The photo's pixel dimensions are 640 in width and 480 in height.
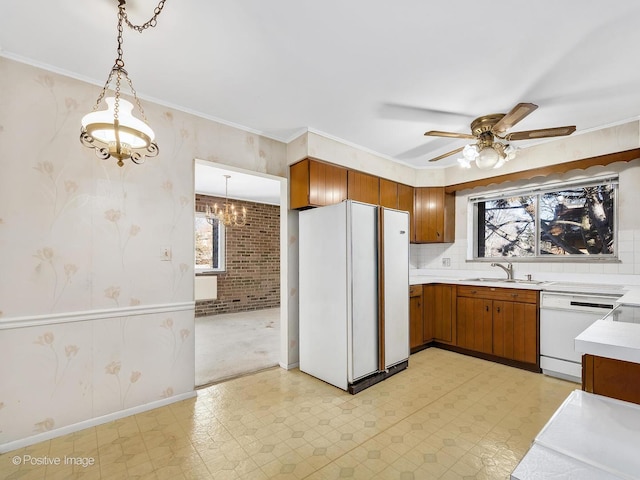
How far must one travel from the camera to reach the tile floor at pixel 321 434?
179 cm

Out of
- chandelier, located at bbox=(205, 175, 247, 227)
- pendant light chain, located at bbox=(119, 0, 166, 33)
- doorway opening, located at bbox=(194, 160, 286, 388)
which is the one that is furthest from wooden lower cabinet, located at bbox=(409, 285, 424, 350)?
chandelier, located at bbox=(205, 175, 247, 227)

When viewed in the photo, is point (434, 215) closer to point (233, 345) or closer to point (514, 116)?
point (514, 116)

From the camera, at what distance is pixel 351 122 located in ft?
9.93

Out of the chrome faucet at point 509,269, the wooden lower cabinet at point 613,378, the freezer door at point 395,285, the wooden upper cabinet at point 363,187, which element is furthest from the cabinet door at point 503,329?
the wooden lower cabinet at point 613,378

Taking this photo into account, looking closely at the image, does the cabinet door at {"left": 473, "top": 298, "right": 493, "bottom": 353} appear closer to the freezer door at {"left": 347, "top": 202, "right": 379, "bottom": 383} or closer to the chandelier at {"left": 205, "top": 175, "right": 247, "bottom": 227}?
the freezer door at {"left": 347, "top": 202, "right": 379, "bottom": 383}

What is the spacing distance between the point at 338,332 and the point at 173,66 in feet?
8.26

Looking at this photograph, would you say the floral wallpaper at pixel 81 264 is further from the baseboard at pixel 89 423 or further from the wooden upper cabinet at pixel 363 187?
the wooden upper cabinet at pixel 363 187

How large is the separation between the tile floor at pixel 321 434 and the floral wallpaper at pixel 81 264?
1.00 feet

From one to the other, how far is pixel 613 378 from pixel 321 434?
1.69 m

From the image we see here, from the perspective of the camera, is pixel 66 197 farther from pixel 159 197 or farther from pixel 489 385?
pixel 489 385

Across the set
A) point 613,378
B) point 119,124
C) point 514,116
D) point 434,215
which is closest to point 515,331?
point 434,215

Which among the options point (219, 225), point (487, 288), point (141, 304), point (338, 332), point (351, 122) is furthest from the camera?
point (219, 225)

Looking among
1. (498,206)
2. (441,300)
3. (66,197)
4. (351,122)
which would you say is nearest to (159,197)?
(66,197)

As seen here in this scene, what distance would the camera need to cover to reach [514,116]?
A: 2.26 metres
